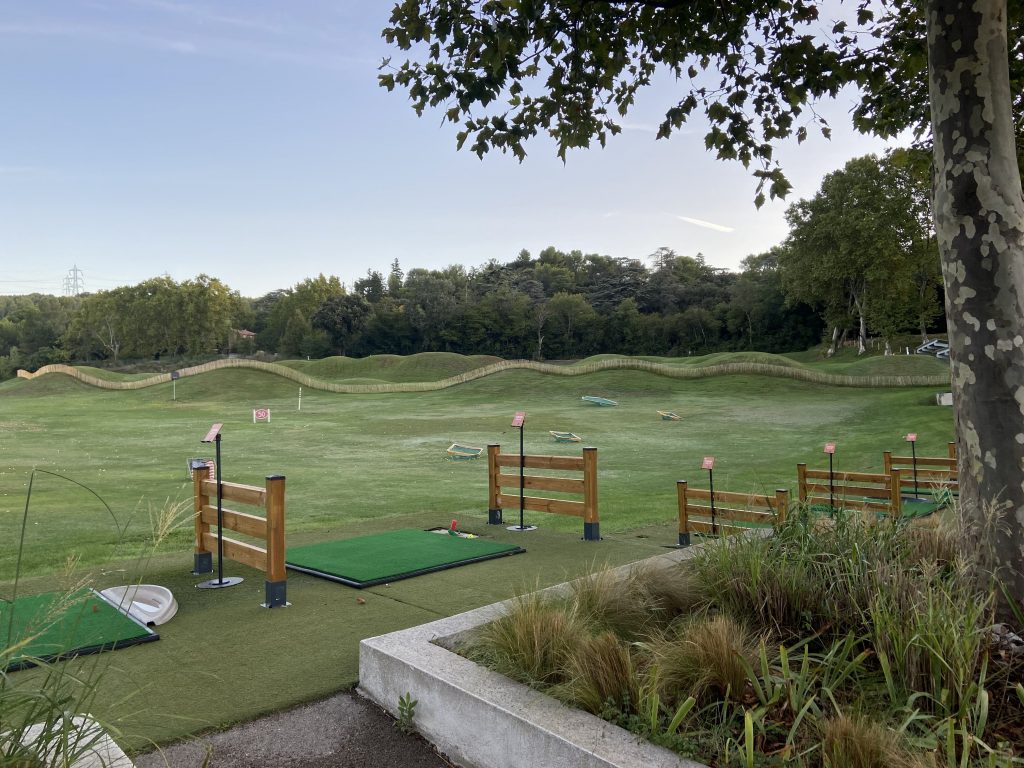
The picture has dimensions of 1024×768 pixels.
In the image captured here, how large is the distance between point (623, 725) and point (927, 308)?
188 feet

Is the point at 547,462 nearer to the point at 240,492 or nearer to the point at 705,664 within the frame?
the point at 240,492

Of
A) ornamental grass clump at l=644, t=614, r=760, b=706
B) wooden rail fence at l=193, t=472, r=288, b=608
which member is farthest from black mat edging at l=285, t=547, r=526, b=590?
ornamental grass clump at l=644, t=614, r=760, b=706

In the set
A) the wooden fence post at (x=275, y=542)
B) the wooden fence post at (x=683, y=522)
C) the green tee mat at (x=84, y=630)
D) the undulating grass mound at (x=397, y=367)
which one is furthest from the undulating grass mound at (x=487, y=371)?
the green tee mat at (x=84, y=630)

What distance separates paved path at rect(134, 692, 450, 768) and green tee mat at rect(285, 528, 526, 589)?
2.25 m

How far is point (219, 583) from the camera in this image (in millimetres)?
5902

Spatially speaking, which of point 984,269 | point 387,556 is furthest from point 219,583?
point 984,269

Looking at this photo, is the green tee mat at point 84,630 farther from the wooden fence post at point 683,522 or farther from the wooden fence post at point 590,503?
the wooden fence post at point 683,522

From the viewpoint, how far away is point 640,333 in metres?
70.6

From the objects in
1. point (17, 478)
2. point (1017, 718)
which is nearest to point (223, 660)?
point (1017, 718)

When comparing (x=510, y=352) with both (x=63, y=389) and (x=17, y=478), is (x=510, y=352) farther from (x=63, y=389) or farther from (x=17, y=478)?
(x=17, y=478)

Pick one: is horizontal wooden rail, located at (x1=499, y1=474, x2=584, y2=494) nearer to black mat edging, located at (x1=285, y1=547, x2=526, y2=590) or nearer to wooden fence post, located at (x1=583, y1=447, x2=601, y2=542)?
wooden fence post, located at (x1=583, y1=447, x2=601, y2=542)

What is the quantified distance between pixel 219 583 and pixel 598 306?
73.5 metres

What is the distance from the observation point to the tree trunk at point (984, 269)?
3.59 metres

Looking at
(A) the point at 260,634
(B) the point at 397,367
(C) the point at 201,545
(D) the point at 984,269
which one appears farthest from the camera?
(B) the point at 397,367
